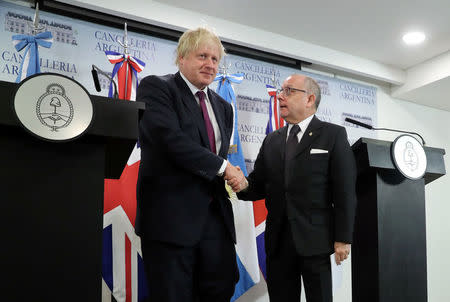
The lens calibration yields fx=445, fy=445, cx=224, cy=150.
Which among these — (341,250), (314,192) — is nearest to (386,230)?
(341,250)

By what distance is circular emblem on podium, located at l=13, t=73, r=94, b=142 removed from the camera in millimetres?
1135

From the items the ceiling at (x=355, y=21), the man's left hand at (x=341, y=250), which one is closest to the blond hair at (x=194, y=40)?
the man's left hand at (x=341, y=250)

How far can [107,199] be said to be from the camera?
9.23ft

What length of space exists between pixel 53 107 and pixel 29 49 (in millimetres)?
1753

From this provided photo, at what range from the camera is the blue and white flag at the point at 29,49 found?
2.64 metres

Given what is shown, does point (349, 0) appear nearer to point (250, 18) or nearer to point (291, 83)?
point (250, 18)

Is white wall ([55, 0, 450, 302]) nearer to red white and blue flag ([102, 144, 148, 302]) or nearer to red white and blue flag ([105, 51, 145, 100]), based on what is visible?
red white and blue flag ([105, 51, 145, 100])

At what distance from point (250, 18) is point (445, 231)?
11.1ft

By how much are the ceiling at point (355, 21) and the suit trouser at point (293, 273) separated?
2.27m

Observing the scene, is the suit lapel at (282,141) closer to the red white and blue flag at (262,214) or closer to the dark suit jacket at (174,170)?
the dark suit jacket at (174,170)

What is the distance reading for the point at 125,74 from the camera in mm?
2922

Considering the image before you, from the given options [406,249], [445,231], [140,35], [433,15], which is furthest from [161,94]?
[445,231]

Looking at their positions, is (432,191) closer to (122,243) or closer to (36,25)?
A: (122,243)

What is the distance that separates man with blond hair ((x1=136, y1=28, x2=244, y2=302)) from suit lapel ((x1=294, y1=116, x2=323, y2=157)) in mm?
393
